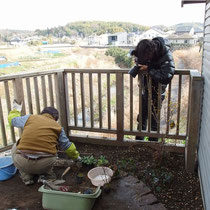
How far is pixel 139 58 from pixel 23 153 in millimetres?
1974

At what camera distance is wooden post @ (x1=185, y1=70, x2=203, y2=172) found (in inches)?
106

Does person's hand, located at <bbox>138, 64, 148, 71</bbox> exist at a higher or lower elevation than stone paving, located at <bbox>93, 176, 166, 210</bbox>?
higher

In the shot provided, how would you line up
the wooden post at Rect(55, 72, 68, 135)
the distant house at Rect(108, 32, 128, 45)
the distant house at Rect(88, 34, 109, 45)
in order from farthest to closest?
the distant house at Rect(88, 34, 109, 45) → the distant house at Rect(108, 32, 128, 45) → the wooden post at Rect(55, 72, 68, 135)

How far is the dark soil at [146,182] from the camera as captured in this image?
7.86ft

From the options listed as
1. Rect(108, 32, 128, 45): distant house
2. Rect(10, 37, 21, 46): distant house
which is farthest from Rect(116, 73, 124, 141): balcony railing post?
Rect(10, 37, 21, 46): distant house

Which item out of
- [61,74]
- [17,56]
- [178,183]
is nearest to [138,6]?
[17,56]

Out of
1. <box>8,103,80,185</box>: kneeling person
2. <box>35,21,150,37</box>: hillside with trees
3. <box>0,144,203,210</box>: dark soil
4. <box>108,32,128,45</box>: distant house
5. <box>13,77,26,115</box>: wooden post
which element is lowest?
<box>0,144,203,210</box>: dark soil

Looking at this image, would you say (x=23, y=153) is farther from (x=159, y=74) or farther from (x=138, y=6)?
(x=138, y=6)

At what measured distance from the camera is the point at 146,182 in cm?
276

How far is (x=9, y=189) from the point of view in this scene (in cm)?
263

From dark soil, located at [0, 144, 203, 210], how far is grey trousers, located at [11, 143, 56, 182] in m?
0.13

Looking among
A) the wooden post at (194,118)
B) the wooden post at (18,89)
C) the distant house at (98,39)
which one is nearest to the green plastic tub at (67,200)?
the wooden post at (194,118)

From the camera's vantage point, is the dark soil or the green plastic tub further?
the dark soil

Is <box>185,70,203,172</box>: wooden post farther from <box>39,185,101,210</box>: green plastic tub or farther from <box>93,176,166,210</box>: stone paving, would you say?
<box>39,185,101,210</box>: green plastic tub
